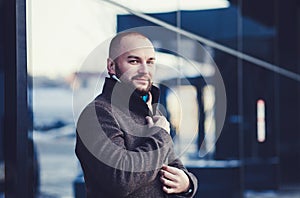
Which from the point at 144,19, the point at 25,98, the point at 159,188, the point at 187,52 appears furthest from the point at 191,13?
the point at 159,188

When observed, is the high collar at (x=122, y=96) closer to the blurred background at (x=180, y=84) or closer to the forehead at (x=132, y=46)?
the forehead at (x=132, y=46)

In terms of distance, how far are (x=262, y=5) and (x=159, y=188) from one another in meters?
9.20

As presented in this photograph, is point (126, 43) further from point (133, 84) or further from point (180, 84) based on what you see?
point (180, 84)

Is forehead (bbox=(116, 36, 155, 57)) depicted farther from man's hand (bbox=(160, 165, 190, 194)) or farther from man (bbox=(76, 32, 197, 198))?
man's hand (bbox=(160, 165, 190, 194))

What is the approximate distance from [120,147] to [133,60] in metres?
0.39

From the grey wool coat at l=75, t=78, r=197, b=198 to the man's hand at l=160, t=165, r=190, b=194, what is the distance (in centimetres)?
3

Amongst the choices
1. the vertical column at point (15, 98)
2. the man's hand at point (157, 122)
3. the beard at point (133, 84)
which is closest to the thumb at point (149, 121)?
the man's hand at point (157, 122)

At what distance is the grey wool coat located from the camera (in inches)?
111

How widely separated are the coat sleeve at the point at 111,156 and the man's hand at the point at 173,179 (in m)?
0.06

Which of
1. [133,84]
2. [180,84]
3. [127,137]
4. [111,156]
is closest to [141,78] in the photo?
[133,84]

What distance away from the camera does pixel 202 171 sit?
809 cm

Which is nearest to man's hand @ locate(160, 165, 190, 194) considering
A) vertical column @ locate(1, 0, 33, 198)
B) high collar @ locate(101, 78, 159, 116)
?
high collar @ locate(101, 78, 159, 116)

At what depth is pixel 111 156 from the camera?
281cm

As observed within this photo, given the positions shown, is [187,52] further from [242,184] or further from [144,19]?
[242,184]
